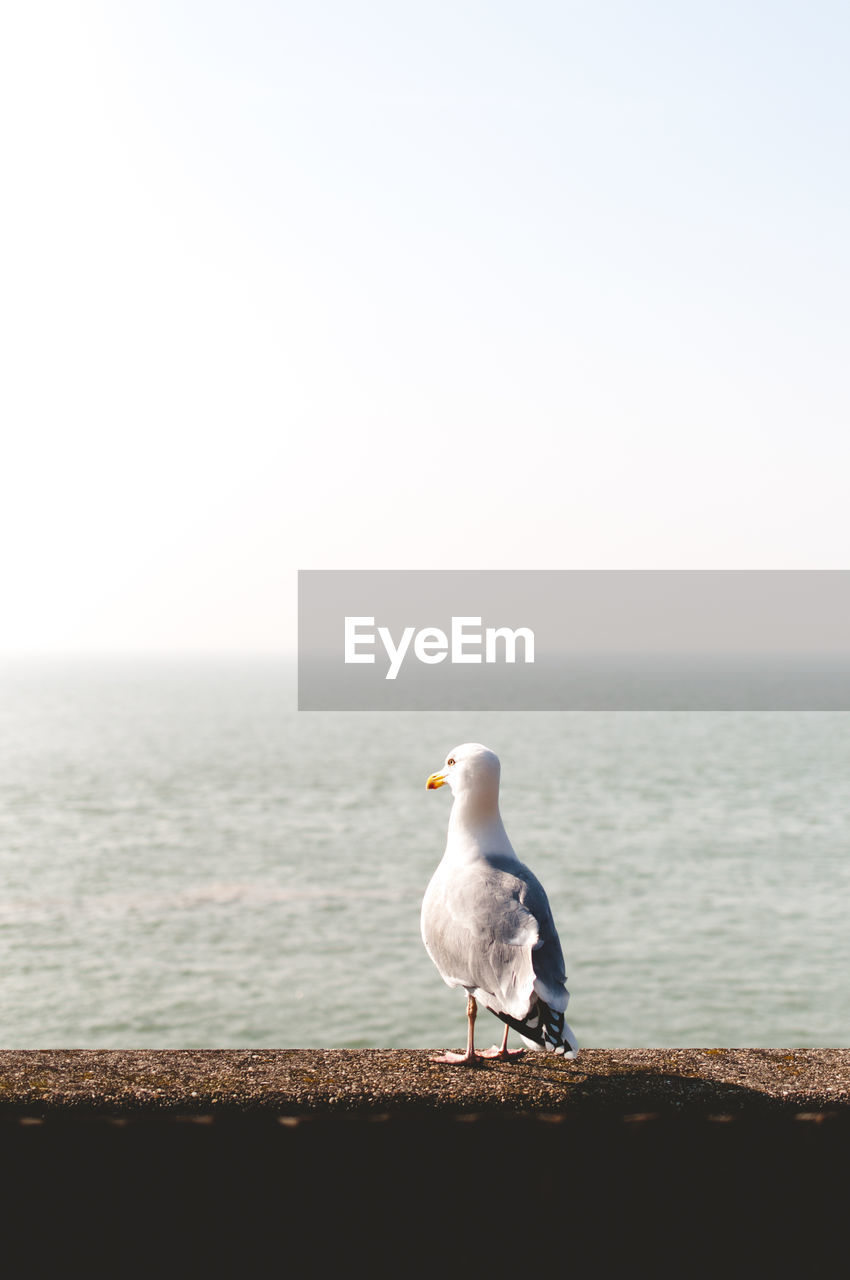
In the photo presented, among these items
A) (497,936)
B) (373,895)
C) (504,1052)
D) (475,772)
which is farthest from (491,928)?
(373,895)

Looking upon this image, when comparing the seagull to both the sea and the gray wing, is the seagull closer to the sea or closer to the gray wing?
the gray wing

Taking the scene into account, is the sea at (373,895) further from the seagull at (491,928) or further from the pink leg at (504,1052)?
the pink leg at (504,1052)

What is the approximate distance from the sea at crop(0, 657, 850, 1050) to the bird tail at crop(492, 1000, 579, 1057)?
22.1 m

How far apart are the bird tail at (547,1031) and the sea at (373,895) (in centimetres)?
2206

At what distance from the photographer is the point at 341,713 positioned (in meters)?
145

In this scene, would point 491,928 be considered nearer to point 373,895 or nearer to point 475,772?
point 475,772

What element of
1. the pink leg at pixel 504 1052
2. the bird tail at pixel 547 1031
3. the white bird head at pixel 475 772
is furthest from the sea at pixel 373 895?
the bird tail at pixel 547 1031

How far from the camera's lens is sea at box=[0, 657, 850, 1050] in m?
31.3

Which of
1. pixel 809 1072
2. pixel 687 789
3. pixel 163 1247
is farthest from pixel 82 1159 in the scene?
pixel 687 789

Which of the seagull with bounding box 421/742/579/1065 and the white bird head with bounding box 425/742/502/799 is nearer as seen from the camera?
the seagull with bounding box 421/742/579/1065

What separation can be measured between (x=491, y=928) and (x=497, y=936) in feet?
0.09

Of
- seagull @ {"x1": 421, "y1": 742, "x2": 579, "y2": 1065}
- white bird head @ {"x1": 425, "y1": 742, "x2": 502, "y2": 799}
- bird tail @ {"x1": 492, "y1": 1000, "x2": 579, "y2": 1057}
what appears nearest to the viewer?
bird tail @ {"x1": 492, "y1": 1000, "x2": 579, "y2": 1057}

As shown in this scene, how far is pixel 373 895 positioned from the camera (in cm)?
4175

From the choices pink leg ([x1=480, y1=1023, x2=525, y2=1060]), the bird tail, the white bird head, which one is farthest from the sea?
the bird tail
